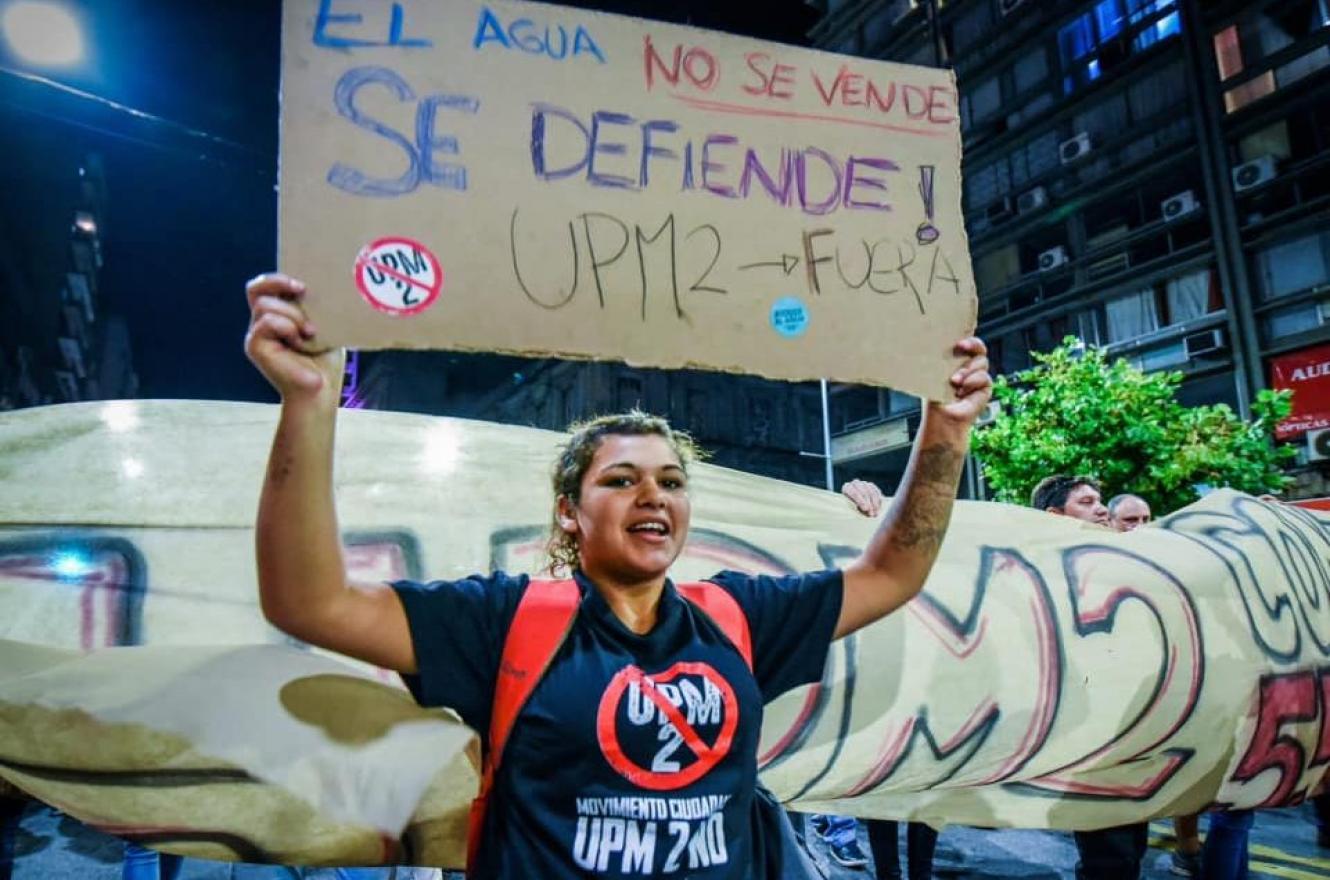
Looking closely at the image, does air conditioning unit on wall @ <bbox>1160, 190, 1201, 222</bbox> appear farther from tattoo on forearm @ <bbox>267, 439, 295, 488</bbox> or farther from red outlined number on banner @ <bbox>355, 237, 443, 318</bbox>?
tattoo on forearm @ <bbox>267, 439, 295, 488</bbox>

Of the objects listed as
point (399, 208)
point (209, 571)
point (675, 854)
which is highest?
point (399, 208)

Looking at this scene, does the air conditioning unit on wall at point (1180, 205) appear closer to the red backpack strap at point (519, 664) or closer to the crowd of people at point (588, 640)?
the crowd of people at point (588, 640)

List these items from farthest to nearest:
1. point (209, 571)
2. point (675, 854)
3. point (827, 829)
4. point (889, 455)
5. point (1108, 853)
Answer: point (889, 455) → point (827, 829) → point (1108, 853) → point (209, 571) → point (675, 854)

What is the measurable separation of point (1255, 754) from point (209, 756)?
343 cm

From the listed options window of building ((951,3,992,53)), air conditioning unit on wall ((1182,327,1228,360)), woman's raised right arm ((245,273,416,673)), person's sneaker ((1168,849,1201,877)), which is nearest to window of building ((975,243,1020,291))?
air conditioning unit on wall ((1182,327,1228,360))

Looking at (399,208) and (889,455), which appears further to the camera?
(889,455)

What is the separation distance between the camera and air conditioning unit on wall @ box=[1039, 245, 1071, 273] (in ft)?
75.9

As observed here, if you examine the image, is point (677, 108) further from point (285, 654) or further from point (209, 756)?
point (209, 756)

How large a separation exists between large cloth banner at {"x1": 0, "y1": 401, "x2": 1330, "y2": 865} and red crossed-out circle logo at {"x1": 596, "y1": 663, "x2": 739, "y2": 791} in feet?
2.55

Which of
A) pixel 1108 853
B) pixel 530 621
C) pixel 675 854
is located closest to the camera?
pixel 675 854

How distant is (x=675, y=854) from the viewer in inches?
53.3

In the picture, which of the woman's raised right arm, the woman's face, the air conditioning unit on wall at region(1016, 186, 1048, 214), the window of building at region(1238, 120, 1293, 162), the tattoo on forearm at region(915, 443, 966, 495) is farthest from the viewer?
the air conditioning unit on wall at region(1016, 186, 1048, 214)

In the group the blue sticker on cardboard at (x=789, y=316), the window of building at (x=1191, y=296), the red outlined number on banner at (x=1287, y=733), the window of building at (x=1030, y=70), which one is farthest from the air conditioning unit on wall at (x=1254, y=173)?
the blue sticker on cardboard at (x=789, y=316)

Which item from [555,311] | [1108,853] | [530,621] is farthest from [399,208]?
[1108,853]
